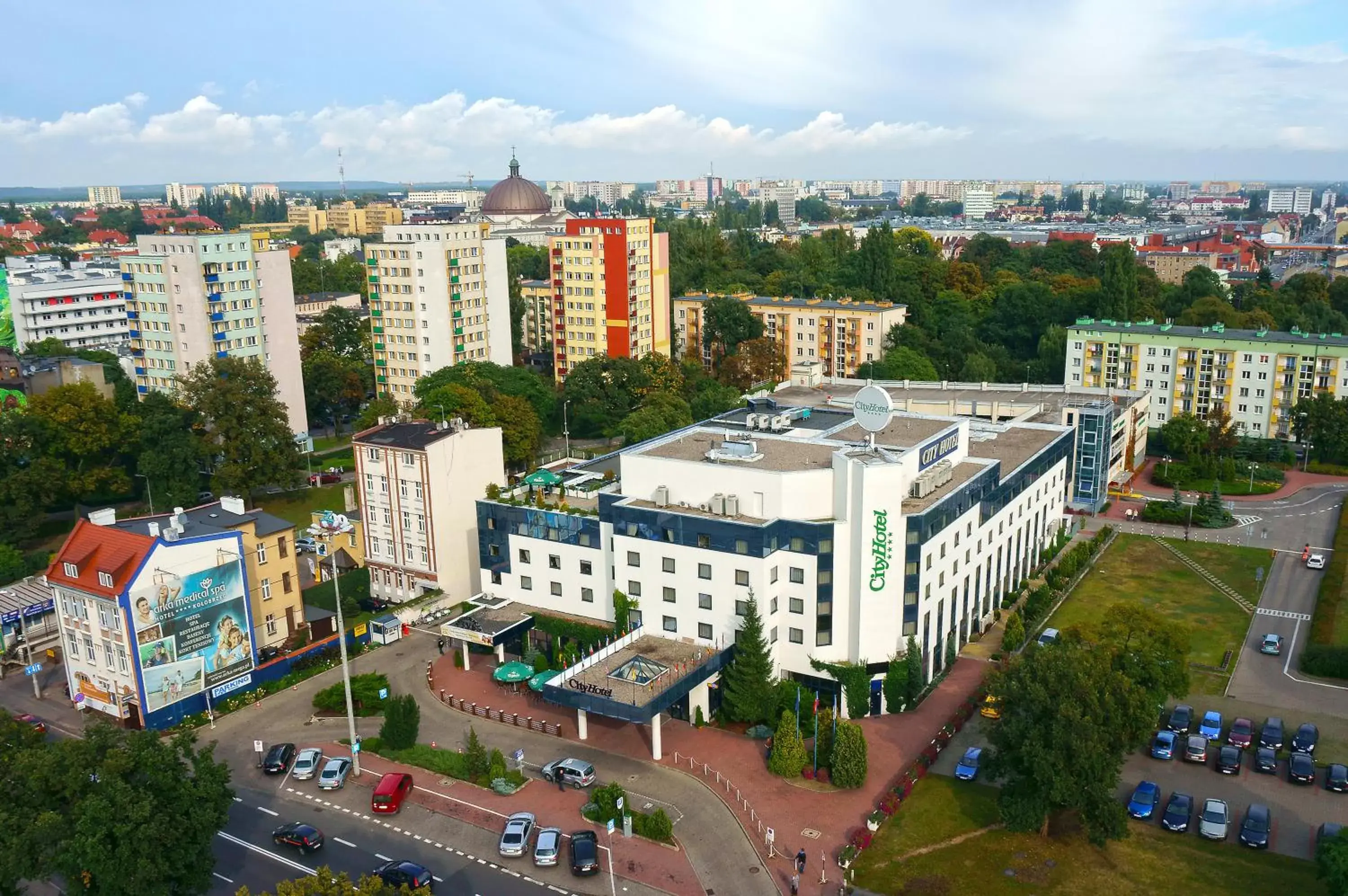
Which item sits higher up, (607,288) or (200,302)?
(200,302)

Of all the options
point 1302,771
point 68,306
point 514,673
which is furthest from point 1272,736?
point 68,306

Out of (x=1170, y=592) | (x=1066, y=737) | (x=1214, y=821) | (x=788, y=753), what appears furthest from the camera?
(x=1170, y=592)

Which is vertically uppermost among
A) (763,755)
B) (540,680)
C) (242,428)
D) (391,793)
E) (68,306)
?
(68,306)

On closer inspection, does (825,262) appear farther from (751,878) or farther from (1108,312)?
(751,878)

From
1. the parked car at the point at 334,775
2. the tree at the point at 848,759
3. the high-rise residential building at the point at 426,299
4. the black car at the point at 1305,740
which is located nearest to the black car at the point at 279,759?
the parked car at the point at 334,775

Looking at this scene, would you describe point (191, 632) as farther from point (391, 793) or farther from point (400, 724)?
point (391, 793)

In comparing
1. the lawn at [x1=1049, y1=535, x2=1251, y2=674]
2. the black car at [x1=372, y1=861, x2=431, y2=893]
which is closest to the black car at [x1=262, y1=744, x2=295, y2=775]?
the black car at [x1=372, y1=861, x2=431, y2=893]
